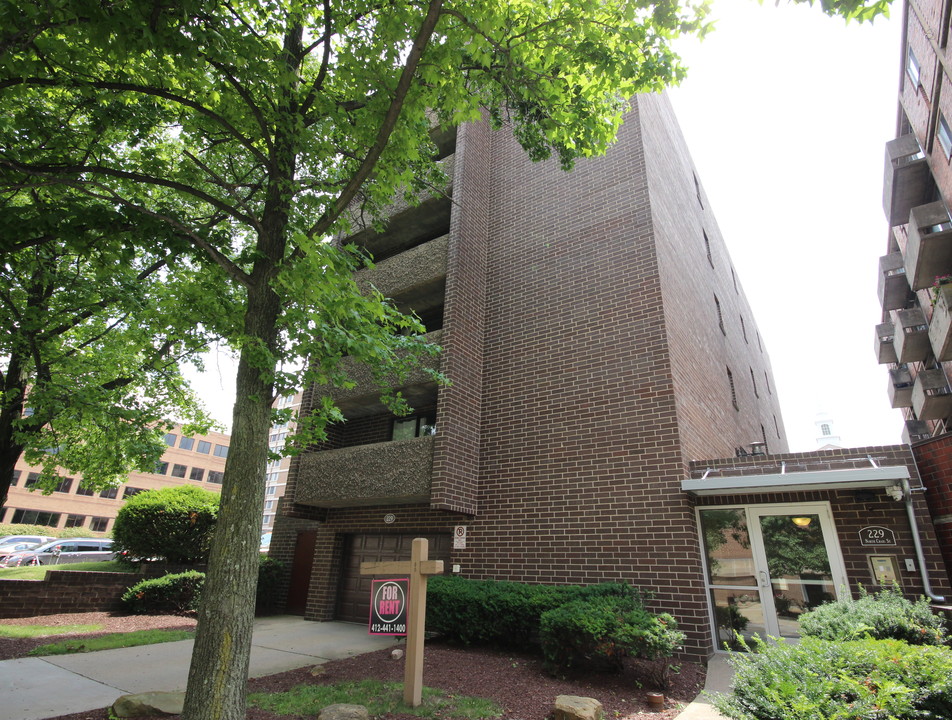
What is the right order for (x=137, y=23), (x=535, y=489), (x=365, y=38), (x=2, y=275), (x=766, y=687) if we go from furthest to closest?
(x=535, y=489) → (x=2, y=275) → (x=365, y=38) → (x=137, y=23) → (x=766, y=687)

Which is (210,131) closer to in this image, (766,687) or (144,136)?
(144,136)

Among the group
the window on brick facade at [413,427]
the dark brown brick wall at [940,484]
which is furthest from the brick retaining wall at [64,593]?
the dark brown brick wall at [940,484]

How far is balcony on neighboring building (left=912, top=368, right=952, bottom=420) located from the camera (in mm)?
19062

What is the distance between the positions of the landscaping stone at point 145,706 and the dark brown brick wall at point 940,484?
32.5 feet

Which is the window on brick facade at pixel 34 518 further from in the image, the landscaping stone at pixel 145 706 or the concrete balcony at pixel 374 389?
the landscaping stone at pixel 145 706

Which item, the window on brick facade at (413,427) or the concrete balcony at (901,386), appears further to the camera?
the concrete balcony at (901,386)

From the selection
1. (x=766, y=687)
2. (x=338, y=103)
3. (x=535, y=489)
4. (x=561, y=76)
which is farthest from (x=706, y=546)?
(x=338, y=103)

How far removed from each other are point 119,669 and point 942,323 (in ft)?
65.5

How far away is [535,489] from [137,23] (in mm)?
8774

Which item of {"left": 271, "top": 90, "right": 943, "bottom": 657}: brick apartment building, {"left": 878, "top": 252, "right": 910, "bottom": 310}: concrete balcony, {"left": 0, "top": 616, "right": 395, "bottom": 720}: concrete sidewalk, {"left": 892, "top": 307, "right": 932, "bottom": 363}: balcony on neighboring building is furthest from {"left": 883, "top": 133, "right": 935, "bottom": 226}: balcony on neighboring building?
{"left": 0, "top": 616, "right": 395, "bottom": 720}: concrete sidewalk

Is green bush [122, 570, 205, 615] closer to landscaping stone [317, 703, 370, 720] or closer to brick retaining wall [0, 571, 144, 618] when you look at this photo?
brick retaining wall [0, 571, 144, 618]

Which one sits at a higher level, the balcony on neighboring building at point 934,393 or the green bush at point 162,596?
the balcony on neighboring building at point 934,393

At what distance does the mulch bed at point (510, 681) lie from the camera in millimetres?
5488

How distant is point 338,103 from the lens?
258 inches
